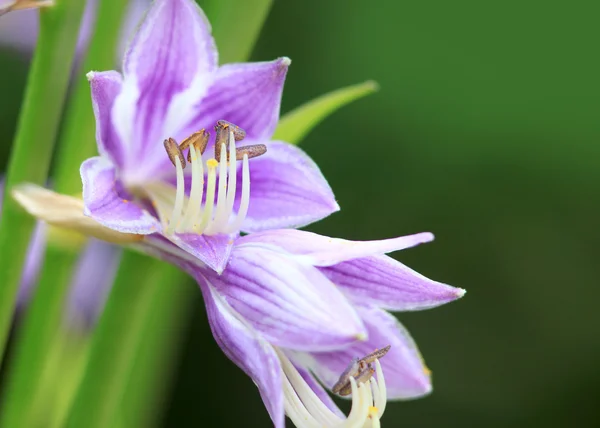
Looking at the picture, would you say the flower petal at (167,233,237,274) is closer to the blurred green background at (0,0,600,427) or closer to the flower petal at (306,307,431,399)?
the flower petal at (306,307,431,399)

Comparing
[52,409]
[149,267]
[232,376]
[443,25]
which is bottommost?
[232,376]

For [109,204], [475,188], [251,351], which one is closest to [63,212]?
[109,204]

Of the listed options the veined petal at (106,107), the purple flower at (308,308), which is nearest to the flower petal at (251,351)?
the purple flower at (308,308)

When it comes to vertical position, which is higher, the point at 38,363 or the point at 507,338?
the point at 38,363

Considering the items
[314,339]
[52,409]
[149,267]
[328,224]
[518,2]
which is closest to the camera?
[314,339]

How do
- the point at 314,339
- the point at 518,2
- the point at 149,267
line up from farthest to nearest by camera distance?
the point at 518,2 < the point at 149,267 < the point at 314,339

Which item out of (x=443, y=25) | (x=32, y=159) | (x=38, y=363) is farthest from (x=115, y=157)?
(x=443, y=25)

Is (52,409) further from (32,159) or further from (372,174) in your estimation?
(372,174)
